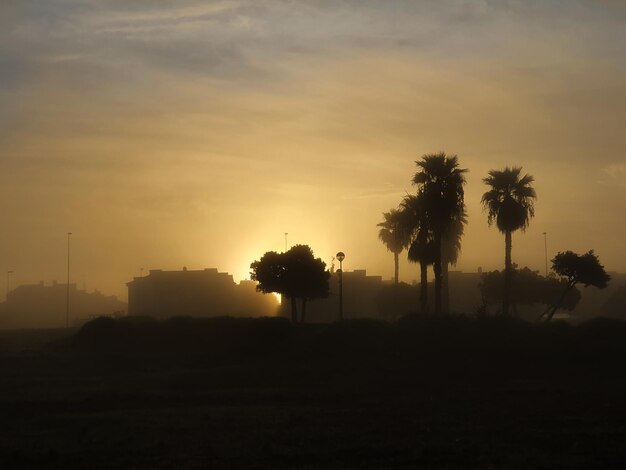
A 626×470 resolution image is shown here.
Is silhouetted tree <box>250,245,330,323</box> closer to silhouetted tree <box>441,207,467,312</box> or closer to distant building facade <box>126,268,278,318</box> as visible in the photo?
silhouetted tree <box>441,207,467,312</box>

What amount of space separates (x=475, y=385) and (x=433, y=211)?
18418 millimetres

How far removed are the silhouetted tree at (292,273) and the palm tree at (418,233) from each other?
8.37m

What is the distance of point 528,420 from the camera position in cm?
2558

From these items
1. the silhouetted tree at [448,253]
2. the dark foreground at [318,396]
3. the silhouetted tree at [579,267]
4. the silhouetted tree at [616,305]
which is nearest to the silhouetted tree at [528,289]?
the silhouetted tree at [448,253]

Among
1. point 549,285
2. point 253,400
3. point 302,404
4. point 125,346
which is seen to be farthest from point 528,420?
point 549,285

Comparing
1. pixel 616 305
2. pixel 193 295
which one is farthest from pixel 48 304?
pixel 616 305

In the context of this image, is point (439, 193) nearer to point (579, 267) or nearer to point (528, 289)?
point (579, 267)

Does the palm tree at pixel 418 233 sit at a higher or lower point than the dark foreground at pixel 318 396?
higher

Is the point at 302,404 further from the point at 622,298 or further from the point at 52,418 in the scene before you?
the point at 622,298

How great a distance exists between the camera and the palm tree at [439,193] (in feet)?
177

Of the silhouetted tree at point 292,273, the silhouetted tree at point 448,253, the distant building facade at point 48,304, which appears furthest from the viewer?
the distant building facade at point 48,304

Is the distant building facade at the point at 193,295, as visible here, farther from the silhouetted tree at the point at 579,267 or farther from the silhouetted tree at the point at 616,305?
the silhouetted tree at the point at 579,267

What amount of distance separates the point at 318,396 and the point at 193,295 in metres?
90.4

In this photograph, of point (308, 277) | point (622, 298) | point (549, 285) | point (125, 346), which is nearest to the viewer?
point (125, 346)
